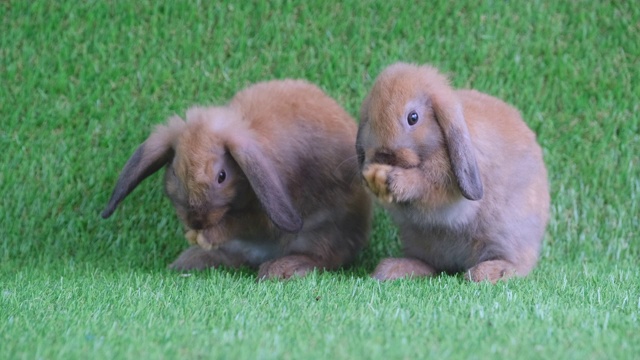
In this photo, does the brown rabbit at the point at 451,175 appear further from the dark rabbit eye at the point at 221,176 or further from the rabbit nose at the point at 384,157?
the dark rabbit eye at the point at 221,176

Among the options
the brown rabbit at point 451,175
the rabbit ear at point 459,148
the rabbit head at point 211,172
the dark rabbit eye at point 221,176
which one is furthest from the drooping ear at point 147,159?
the rabbit ear at point 459,148

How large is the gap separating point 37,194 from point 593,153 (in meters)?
3.15

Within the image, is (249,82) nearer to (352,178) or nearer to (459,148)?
(352,178)

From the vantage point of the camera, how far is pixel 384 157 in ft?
14.0

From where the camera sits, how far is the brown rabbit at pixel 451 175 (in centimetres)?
423

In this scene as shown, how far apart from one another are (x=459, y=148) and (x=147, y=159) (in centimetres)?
157

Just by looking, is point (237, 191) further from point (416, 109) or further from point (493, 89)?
point (493, 89)

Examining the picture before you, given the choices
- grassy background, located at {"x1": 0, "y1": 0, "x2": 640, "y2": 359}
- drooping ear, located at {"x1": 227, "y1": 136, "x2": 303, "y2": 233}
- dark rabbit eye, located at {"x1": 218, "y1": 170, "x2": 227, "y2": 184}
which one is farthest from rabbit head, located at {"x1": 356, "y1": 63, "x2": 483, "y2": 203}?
grassy background, located at {"x1": 0, "y1": 0, "x2": 640, "y2": 359}

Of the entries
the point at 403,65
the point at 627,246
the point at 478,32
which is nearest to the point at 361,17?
the point at 478,32

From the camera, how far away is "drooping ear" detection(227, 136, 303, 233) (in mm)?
4414

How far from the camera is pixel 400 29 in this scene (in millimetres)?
5531

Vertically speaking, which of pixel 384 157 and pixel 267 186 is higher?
pixel 384 157

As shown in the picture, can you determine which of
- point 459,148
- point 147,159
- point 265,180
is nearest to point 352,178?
point 265,180

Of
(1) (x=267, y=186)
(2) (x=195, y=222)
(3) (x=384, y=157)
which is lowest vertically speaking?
(2) (x=195, y=222)
